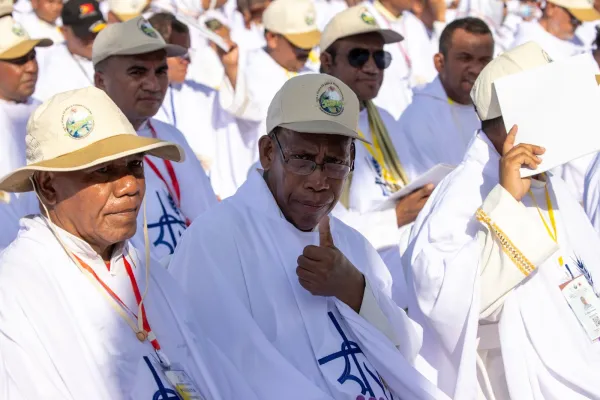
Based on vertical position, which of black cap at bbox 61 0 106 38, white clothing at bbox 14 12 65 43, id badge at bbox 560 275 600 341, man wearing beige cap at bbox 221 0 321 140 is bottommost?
id badge at bbox 560 275 600 341

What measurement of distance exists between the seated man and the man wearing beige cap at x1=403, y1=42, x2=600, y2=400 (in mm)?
2201

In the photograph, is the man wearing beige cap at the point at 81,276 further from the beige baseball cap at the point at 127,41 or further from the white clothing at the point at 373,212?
the beige baseball cap at the point at 127,41

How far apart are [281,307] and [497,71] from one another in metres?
1.66

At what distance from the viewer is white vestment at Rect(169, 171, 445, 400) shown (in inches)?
157

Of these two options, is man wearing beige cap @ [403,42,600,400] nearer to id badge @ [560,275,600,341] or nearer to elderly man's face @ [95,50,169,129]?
id badge @ [560,275,600,341]

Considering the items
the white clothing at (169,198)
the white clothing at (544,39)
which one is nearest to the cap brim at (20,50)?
the white clothing at (169,198)

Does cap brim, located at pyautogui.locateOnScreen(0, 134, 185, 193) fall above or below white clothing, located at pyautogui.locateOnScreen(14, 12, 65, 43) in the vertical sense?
below

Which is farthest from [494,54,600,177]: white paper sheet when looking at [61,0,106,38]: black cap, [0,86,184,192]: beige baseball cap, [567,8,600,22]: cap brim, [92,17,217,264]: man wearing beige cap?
[567,8,600,22]: cap brim

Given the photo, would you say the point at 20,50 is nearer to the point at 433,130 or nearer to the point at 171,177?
the point at 171,177

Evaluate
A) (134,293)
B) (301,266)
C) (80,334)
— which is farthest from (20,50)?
(80,334)

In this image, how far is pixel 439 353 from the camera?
16.0 ft

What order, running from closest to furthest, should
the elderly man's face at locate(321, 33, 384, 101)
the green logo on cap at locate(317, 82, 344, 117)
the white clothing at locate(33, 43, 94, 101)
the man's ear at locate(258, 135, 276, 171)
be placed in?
the green logo on cap at locate(317, 82, 344, 117) < the man's ear at locate(258, 135, 276, 171) < the elderly man's face at locate(321, 33, 384, 101) < the white clothing at locate(33, 43, 94, 101)

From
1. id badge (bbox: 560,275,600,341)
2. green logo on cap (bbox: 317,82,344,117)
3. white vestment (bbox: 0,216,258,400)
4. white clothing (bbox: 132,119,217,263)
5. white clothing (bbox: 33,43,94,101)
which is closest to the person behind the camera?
white vestment (bbox: 0,216,258,400)

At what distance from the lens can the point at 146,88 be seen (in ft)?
20.4
